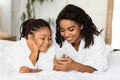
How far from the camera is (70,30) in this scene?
1766 mm

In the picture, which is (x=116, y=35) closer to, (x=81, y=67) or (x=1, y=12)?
(x=1, y=12)

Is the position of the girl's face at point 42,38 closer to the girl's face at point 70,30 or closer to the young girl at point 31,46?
the young girl at point 31,46

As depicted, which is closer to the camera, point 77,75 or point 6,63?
point 77,75

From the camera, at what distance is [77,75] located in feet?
4.91

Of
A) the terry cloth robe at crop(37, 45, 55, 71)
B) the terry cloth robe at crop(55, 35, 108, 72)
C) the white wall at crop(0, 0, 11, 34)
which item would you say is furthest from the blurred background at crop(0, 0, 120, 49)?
the terry cloth robe at crop(37, 45, 55, 71)

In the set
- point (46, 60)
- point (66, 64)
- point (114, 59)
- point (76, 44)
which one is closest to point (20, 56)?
point (46, 60)

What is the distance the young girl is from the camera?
1.66 metres

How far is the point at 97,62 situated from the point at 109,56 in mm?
485

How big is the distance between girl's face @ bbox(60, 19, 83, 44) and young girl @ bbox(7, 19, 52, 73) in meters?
0.11

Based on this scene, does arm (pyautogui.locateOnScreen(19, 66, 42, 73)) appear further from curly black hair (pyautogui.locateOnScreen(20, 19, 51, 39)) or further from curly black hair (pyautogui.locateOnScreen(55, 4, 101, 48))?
curly black hair (pyautogui.locateOnScreen(55, 4, 101, 48))

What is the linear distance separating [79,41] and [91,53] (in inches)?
6.4

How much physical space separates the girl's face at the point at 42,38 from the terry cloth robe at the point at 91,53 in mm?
209

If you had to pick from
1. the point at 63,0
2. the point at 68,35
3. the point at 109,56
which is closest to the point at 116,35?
the point at 63,0

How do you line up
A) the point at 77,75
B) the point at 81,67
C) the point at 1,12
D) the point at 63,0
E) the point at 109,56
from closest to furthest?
1. the point at 77,75
2. the point at 81,67
3. the point at 109,56
4. the point at 1,12
5. the point at 63,0
